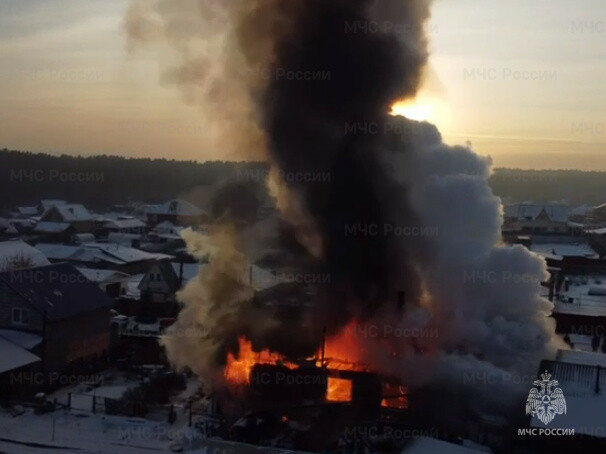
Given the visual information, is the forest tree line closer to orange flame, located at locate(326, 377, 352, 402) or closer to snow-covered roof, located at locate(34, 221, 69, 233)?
snow-covered roof, located at locate(34, 221, 69, 233)

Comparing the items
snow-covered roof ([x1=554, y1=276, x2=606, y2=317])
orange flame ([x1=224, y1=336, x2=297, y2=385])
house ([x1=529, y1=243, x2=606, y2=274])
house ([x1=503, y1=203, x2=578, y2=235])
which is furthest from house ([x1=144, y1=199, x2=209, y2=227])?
orange flame ([x1=224, y1=336, x2=297, y2=385])

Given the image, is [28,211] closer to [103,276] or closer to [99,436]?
[103,276]

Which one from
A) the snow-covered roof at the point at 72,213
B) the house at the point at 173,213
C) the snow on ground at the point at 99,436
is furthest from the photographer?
the house at the point at 173,213

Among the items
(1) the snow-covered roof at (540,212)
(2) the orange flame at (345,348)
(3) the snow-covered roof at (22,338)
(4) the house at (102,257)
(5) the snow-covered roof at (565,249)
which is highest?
(1) the snow-covered roof at (540,212)

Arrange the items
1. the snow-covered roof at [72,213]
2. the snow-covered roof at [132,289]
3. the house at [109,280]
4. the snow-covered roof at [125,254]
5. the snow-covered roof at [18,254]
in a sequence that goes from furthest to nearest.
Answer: the snow-covered roof at [72,213], the snow-covered roof at [125,254], the snow-covered roof at [18,254], the snow-covered roof at [132,289], the house at [109,280]

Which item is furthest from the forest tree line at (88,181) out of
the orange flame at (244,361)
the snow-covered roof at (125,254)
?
the orange flame at (244,361)

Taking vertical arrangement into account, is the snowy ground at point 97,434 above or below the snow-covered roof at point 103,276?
below

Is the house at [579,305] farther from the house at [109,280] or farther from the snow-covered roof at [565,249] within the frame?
the house at [109,280]
